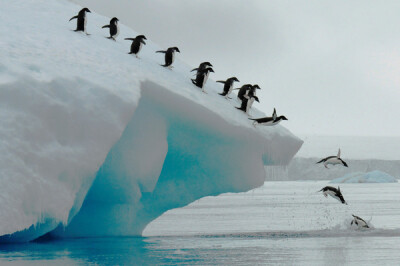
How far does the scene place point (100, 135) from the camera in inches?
466

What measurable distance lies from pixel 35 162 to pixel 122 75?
3.04 meters

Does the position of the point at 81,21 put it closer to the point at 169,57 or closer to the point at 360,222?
Answer: the point at 169,57

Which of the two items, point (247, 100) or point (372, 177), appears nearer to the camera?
point (247, 100)

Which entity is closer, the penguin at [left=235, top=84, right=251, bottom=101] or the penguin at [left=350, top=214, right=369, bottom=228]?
the penguin at [left=350, top=214, right=369, bottom=228]

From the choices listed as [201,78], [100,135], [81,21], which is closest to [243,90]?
[201,78]

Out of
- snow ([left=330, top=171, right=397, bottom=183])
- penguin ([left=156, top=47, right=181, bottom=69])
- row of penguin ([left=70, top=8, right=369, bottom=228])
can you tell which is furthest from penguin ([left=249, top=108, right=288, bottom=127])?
snow ([left=330, top=171, right=397, bottom=183])

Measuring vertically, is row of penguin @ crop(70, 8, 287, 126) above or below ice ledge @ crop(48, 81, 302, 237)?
above

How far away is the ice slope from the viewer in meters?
10.9

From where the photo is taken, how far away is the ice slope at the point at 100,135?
430 inches

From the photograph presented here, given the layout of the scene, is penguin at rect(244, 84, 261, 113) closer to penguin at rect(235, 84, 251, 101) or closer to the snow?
penguin at rect(235, 84, 251, 101)

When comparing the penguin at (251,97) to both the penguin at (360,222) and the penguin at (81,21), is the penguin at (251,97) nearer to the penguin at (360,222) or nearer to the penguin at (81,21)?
the penguin at (360,222)

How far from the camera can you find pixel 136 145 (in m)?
13.5

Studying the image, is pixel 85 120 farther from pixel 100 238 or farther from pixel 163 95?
pixel 100 238

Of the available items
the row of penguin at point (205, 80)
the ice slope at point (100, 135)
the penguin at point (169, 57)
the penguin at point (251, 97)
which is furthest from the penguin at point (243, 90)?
the penguin at point (169, 57)
